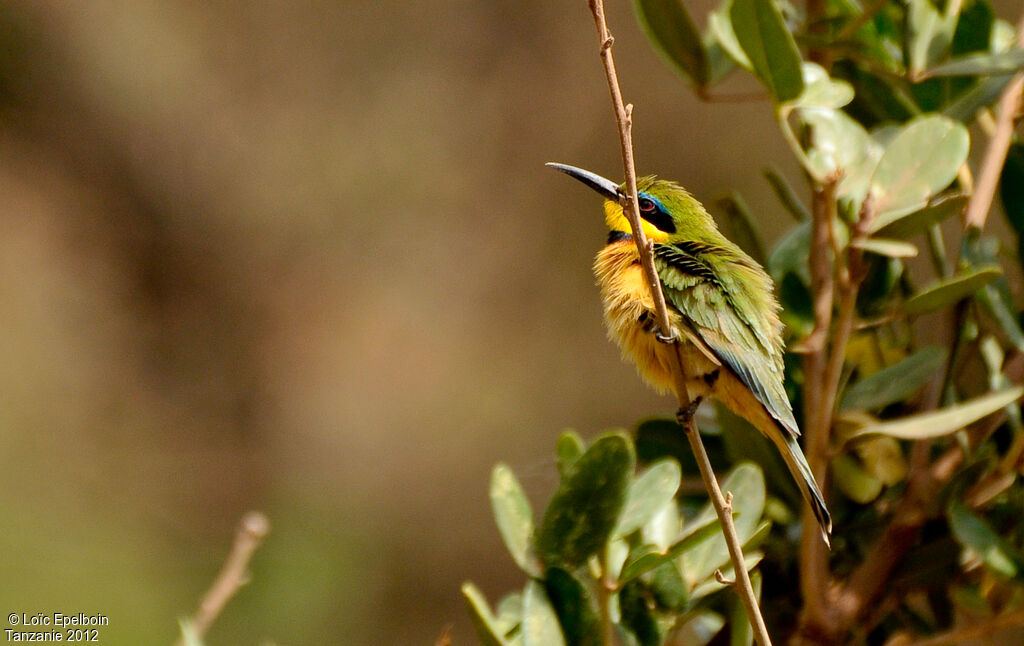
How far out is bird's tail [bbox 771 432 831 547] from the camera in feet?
4.57

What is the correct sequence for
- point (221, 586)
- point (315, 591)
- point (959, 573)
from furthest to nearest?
point (315, 591), point (959, 573), point (221, 586)

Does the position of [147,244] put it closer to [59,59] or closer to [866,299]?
[59,59]

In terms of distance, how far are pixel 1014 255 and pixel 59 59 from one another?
5287 millimetres

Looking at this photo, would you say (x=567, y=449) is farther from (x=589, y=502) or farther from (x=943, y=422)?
(x=943, y=422)

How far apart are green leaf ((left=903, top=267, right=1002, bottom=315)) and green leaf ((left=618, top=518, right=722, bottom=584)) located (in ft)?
1.52

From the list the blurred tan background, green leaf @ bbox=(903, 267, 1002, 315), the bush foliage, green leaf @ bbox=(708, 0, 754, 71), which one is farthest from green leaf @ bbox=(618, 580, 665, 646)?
the blurred tan background

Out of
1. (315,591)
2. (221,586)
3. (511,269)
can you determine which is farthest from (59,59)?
(221,586)

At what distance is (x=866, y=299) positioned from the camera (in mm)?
1678

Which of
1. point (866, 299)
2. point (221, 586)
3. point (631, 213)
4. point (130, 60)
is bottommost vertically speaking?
point (221, 586)

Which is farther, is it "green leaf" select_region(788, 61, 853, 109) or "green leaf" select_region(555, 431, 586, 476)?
"green leaf" select_region(788, 61, 853, 109)

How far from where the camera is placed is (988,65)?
158 cm

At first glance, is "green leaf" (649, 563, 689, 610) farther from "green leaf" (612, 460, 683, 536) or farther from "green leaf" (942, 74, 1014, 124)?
"green leaf" (942, 74, 1014, 124)

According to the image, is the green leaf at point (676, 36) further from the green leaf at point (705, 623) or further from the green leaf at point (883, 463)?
the green leaf at point (705, 623)

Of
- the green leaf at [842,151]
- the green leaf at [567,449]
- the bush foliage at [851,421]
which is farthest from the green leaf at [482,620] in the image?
the green leaf at [842,151]
